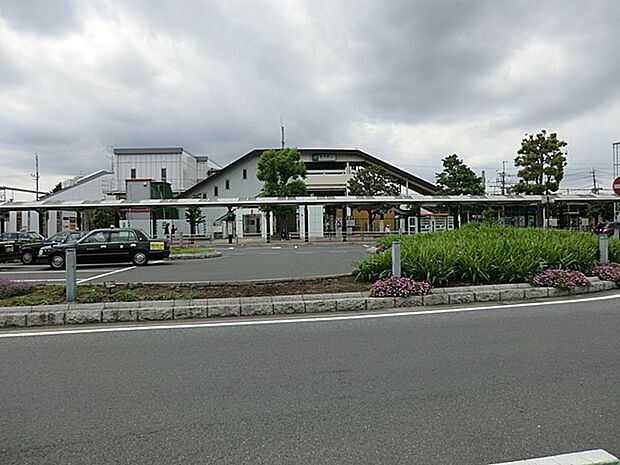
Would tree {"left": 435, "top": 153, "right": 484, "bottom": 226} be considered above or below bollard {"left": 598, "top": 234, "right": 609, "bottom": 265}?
above

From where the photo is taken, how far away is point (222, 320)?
793 centimetres

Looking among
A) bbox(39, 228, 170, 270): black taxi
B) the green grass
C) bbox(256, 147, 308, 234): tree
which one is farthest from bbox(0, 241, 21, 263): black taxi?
bbox(256, 147, 308, 234): tree

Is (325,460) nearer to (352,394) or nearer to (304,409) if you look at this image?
(304,409)

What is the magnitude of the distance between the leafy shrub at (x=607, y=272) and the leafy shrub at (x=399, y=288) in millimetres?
4110

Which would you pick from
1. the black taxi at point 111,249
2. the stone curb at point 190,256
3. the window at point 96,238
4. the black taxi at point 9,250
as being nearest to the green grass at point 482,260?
the black taxi at point 111,249

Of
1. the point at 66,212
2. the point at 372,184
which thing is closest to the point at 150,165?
the point at 66,212

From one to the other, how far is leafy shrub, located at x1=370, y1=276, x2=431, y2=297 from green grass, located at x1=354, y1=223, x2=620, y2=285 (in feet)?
2.08

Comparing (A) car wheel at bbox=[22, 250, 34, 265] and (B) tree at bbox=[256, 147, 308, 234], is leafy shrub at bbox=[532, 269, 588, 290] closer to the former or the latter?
(A) car wheel at bbox=[22, 250, 34, 265]

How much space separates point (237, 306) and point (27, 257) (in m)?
15.9

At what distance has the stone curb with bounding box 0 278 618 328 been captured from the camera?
784cm

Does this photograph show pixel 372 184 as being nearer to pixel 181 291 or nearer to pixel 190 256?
pixel 190 256

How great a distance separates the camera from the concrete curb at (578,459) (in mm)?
3340

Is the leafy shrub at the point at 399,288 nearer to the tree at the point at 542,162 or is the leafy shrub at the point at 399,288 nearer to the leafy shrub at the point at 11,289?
the leafy shrub at the point at 11,289

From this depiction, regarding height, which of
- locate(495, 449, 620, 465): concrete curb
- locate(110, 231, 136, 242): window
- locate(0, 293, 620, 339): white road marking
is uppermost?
locate(110, 231, 136, 242): window
